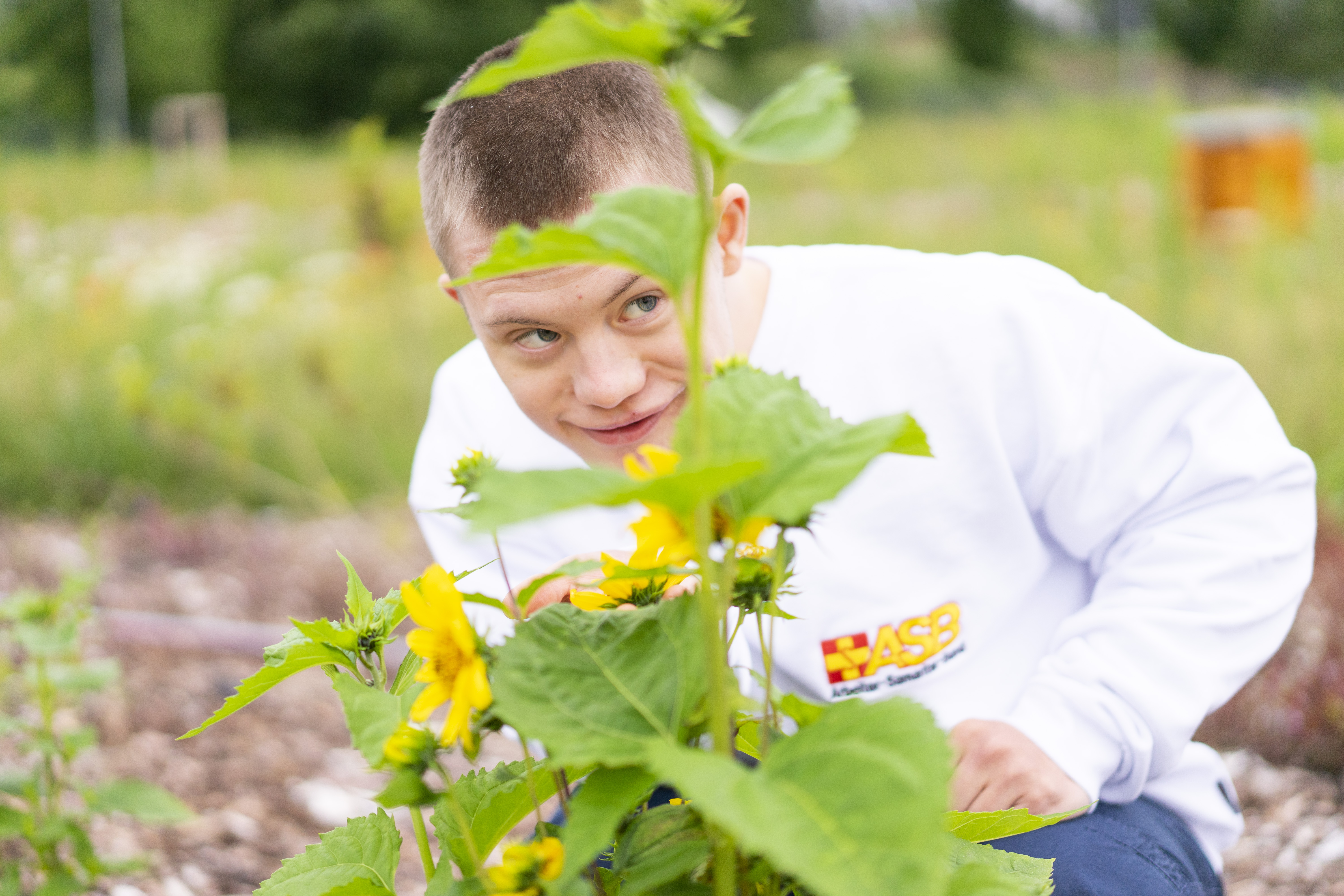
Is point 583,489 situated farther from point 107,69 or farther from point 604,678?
point 107,69

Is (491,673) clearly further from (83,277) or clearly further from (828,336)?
(83,277)

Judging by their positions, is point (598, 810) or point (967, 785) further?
point (967, 785)

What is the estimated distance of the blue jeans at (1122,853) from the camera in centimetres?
110

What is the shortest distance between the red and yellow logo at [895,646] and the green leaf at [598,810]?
2.99ft

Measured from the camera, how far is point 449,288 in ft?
5.06

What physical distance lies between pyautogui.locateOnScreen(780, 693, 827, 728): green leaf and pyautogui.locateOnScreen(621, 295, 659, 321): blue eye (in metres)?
0.62

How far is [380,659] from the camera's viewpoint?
0.60 meters

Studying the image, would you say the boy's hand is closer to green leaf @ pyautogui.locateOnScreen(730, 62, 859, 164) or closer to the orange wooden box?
green leaf @ pyautogui.locateOnScreen(730, 62, 859, 164)

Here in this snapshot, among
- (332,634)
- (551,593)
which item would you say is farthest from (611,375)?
(332,634)

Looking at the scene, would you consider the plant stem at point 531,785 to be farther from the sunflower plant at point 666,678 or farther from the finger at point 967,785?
the finger at point 967,785

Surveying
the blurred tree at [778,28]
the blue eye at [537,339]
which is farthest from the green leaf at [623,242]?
the blurred tree at [778,28]

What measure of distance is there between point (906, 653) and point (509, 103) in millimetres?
801

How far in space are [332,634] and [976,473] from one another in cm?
97

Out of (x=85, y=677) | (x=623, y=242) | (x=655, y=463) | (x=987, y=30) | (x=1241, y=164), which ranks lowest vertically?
(x=987, y=30)
